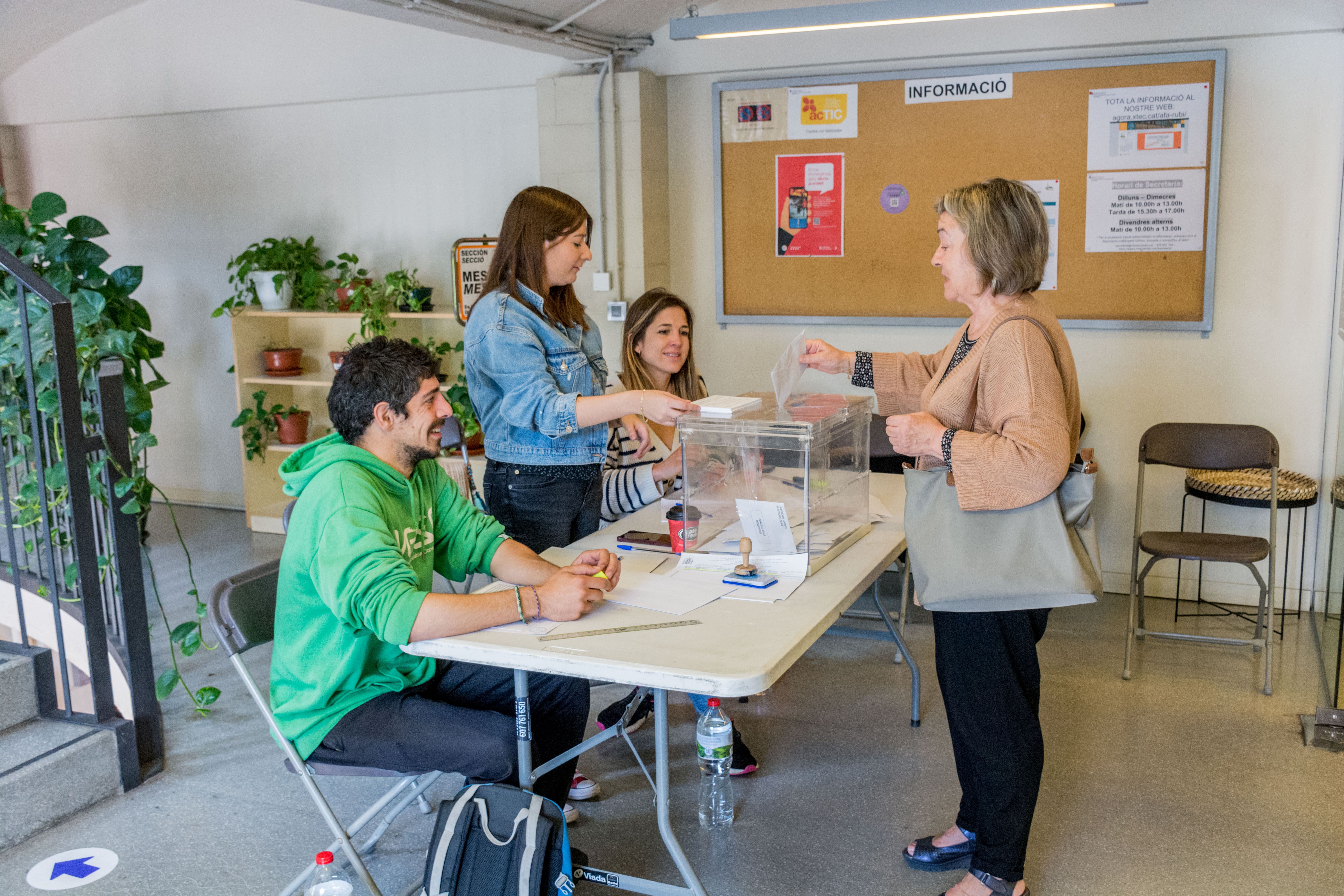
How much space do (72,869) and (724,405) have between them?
193 cm

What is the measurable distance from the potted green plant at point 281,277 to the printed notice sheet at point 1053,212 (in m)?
3.51

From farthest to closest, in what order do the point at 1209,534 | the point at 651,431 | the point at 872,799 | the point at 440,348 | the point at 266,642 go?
1. the point at 440,348
2. the point at 1209,534
3. the point at 651,431
4. the point at 872,799
5. the point at 266,642

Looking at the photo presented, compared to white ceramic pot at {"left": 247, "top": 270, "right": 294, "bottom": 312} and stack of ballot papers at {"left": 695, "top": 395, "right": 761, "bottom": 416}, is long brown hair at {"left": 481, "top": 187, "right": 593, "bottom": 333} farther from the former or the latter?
white ceramic pot at {"left": 247, "top": 270, "right": 294, "bottom": 312}

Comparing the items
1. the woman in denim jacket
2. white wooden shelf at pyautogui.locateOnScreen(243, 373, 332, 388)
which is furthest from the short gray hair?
white wooden shelf at pyautogui.locateOnScreen(243, 373, 332, 388)

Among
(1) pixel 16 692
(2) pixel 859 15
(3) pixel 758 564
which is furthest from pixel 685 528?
(2) pixel 859 15

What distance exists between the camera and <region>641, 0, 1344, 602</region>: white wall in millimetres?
4055

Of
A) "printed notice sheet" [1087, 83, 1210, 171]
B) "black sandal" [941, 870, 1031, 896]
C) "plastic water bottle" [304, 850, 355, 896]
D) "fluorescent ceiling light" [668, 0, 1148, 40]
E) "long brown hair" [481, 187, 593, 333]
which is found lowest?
"black sandal" [941, 870, 1031, 896]

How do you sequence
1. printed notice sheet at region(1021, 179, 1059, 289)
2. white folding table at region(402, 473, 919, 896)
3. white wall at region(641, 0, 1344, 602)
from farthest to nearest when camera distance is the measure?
printed notice sheet at region(1021, 179, 1059, 289), white wall at region(641, 0, 1344, 602), white folding table at region(402, 473, 919, 896)

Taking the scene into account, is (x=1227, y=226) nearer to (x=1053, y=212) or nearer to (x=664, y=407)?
(x=1053, y=212)

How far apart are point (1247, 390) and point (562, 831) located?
346 centimetres

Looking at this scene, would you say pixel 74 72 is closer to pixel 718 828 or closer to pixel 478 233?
pixel 478 233

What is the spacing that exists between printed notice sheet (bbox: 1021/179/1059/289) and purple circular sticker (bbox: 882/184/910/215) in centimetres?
48

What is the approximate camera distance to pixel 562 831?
203cm

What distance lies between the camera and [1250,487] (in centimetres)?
390
